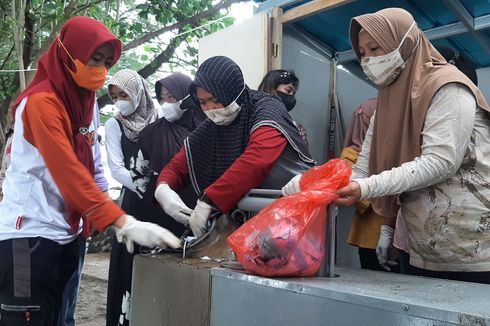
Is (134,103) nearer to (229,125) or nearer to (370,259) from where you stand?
(229,125)

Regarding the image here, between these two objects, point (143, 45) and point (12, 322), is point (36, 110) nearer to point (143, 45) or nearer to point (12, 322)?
point (12, 322)

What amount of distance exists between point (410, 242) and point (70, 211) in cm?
124

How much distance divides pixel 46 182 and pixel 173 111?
1254 mm

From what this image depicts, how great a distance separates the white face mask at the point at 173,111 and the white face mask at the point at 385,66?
1.42 m

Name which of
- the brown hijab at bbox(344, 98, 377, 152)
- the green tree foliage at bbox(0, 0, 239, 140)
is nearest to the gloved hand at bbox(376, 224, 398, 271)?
the brown hijab at bbox(344, 98, 377, 152)

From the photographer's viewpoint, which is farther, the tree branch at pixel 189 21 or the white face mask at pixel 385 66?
the tree branch at pixel 189 21

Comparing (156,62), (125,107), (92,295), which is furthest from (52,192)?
(156,62)

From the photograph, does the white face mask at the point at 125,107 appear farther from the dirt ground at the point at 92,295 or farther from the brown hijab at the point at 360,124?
the dirt ground at the point at 92,295

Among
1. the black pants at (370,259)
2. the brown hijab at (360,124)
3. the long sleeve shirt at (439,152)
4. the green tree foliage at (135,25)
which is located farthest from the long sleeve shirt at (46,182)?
the green tree foliage at (135,25)

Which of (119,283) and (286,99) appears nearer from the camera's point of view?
(119,283)

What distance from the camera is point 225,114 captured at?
2.11 metres

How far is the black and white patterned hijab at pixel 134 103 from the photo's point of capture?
310 cm

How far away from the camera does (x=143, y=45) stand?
8180mm

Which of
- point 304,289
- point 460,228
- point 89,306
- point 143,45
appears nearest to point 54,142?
point 304,289
